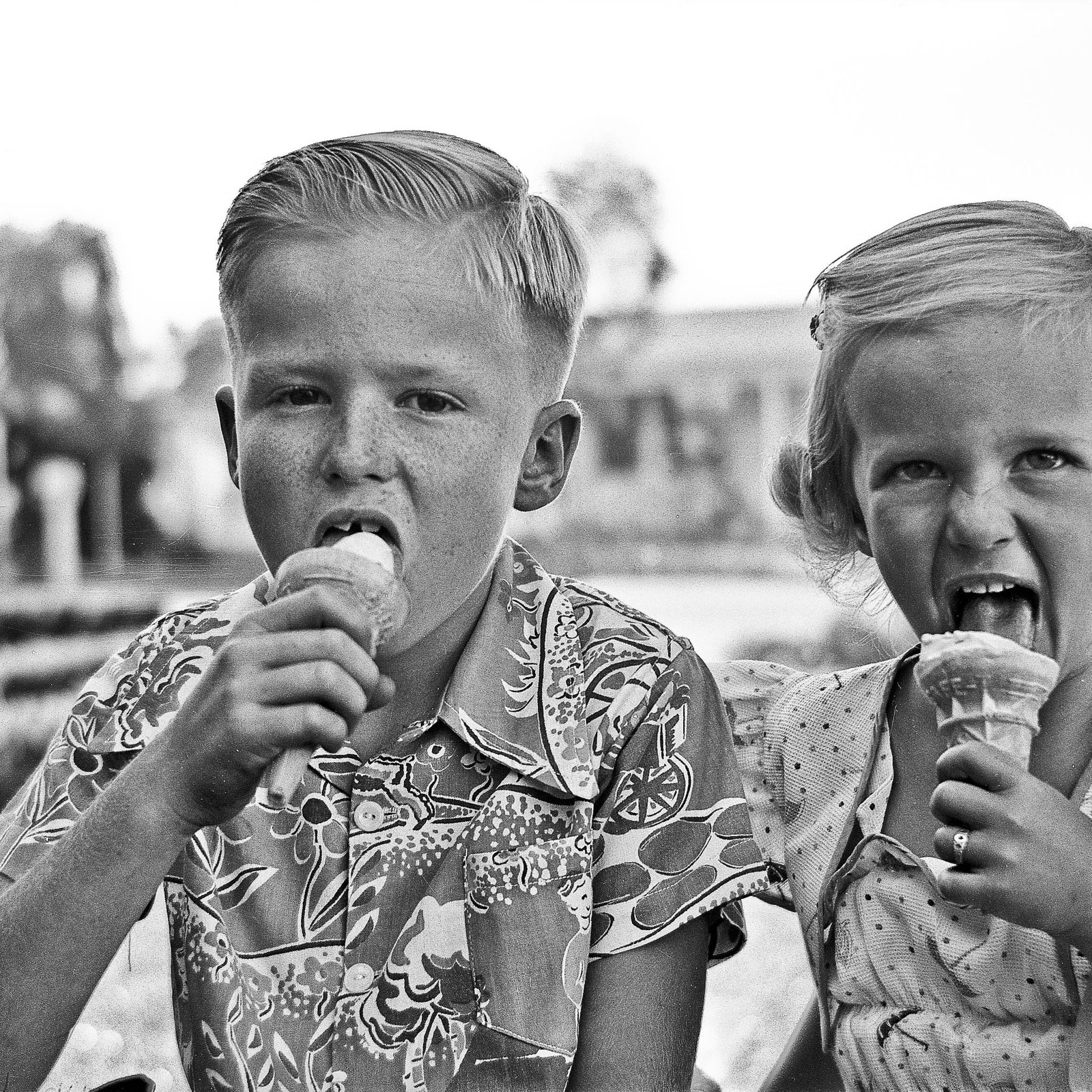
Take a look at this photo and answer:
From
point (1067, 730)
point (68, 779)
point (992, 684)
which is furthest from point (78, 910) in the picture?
point (1067, 730)

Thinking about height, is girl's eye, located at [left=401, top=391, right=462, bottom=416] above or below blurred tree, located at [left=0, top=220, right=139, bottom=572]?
above

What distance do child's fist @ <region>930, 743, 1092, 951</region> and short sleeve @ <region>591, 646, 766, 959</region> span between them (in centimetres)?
46

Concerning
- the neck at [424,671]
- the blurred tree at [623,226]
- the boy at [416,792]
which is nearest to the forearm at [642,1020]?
the boy at [416,792]

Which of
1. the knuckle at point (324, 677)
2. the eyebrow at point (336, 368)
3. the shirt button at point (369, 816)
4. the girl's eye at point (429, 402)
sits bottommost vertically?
the shirt button at point (369, 816)

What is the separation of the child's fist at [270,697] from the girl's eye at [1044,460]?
3.14ft

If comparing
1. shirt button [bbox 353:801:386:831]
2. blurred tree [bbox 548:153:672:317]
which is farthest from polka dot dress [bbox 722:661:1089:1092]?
blurred tree [bbox 548:153:672:317]

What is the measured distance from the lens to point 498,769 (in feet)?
7.19

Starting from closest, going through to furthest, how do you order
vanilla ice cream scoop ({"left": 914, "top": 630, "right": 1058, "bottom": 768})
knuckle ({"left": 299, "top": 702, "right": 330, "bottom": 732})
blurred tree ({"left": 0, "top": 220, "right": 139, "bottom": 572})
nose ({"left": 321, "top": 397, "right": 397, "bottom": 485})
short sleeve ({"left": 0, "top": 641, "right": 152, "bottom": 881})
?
knuckle ({"left": 299, "top": 702, "right": 330, "bottom": 732}), vanilla ice cream scoop ({"left": 914, "top": 630, "right": 1058, "bottom": 768}), nose ({"left": 321, "top": 397, "right": 397, "bottom": 485}), short sleeve ({"left": 0, "top": 641, "right": 152, "bottom": 881}), blurred tree ({"left": 0, "top": 220, "right": 139, "bottom": 572})

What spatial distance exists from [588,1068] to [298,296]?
119 cm

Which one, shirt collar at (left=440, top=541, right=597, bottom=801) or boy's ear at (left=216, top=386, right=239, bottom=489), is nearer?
shirt collar at (left=440, top=541, right=597, bottom=801)

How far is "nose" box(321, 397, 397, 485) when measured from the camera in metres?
1.97

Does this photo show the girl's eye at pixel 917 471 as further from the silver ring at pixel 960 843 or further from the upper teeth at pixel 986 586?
the silver ring at pixel 960 843

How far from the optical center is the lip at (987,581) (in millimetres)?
2004

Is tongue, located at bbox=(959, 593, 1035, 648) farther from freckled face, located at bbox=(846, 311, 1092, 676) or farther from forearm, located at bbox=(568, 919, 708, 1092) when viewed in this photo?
forearm, located at bbox=(568, 919, 708, 1092)
